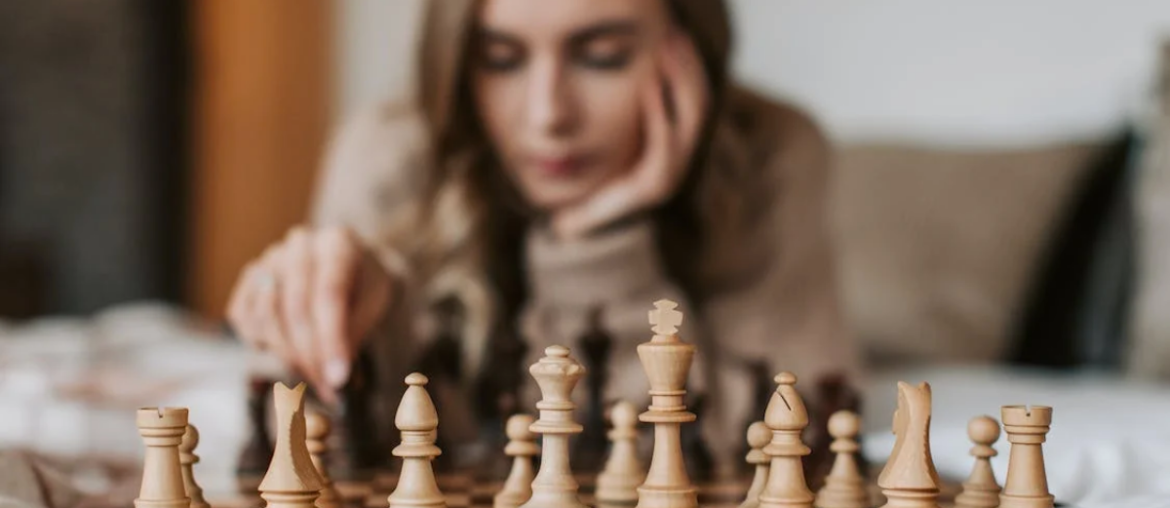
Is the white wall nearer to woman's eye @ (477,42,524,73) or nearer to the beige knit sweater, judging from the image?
the beige knit sweater

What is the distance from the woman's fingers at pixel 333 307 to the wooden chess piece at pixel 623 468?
321 mm

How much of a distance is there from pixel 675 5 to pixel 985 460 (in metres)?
0.87

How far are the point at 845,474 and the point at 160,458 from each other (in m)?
0.43

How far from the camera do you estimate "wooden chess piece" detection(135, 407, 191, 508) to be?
2.38 ft

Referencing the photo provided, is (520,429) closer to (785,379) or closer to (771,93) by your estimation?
(785,379)

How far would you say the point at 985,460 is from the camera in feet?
2.82

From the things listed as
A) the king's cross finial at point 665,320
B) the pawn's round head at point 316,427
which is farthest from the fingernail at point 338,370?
the king's cross finial at point 665,320

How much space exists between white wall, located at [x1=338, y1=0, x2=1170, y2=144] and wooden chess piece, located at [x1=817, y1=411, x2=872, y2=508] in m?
1.76

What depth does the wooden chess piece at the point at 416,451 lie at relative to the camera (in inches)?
28.5

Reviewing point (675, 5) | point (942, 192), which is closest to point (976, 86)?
point (942, 192)

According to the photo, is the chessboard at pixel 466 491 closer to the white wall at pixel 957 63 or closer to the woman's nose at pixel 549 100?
the woman's nose at pixel 549 100

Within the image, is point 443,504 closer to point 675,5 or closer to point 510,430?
point 510,430

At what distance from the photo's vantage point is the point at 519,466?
91 centimetres

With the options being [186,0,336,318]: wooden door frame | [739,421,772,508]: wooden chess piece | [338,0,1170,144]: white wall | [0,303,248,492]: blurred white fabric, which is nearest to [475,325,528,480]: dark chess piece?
[0,303,248,492]: blurred white fabric
